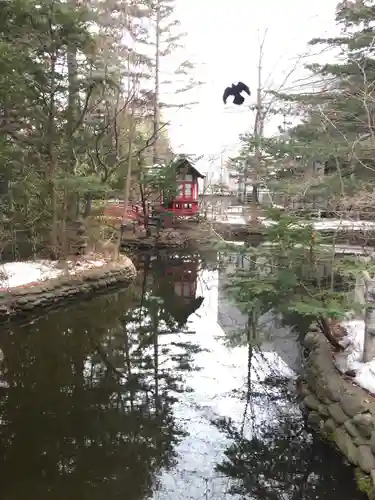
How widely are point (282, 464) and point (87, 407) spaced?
6.69ft

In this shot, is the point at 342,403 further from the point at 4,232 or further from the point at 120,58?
the point at 120,58

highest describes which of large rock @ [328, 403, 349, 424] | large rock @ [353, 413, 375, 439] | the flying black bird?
the flying black bird

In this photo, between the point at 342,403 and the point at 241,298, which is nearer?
the point at 342,403

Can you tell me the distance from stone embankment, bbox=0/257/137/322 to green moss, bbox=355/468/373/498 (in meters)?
5.66

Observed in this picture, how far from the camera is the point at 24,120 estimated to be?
29.0 ft

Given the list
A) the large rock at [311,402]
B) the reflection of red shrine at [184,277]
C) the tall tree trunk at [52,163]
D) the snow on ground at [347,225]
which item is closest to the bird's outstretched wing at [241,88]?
the snow on ground at [347,225]

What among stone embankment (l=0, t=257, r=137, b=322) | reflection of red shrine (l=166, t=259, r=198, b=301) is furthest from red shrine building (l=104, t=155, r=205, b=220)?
stone embankment (l=0, t=257, r=137, b=322)

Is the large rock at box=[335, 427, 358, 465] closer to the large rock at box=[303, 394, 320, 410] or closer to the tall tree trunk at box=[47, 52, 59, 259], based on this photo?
the large rock at box=[303, 394, 320, 410]

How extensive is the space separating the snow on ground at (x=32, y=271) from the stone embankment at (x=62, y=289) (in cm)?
14

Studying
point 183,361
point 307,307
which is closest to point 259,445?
point 307,307

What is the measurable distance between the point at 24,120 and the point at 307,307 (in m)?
7.32

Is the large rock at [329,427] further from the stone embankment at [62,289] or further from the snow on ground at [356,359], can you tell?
the stone embankment at [62,289]

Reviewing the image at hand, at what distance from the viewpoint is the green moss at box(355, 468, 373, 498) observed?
125 inches

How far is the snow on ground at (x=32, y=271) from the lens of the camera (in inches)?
300
